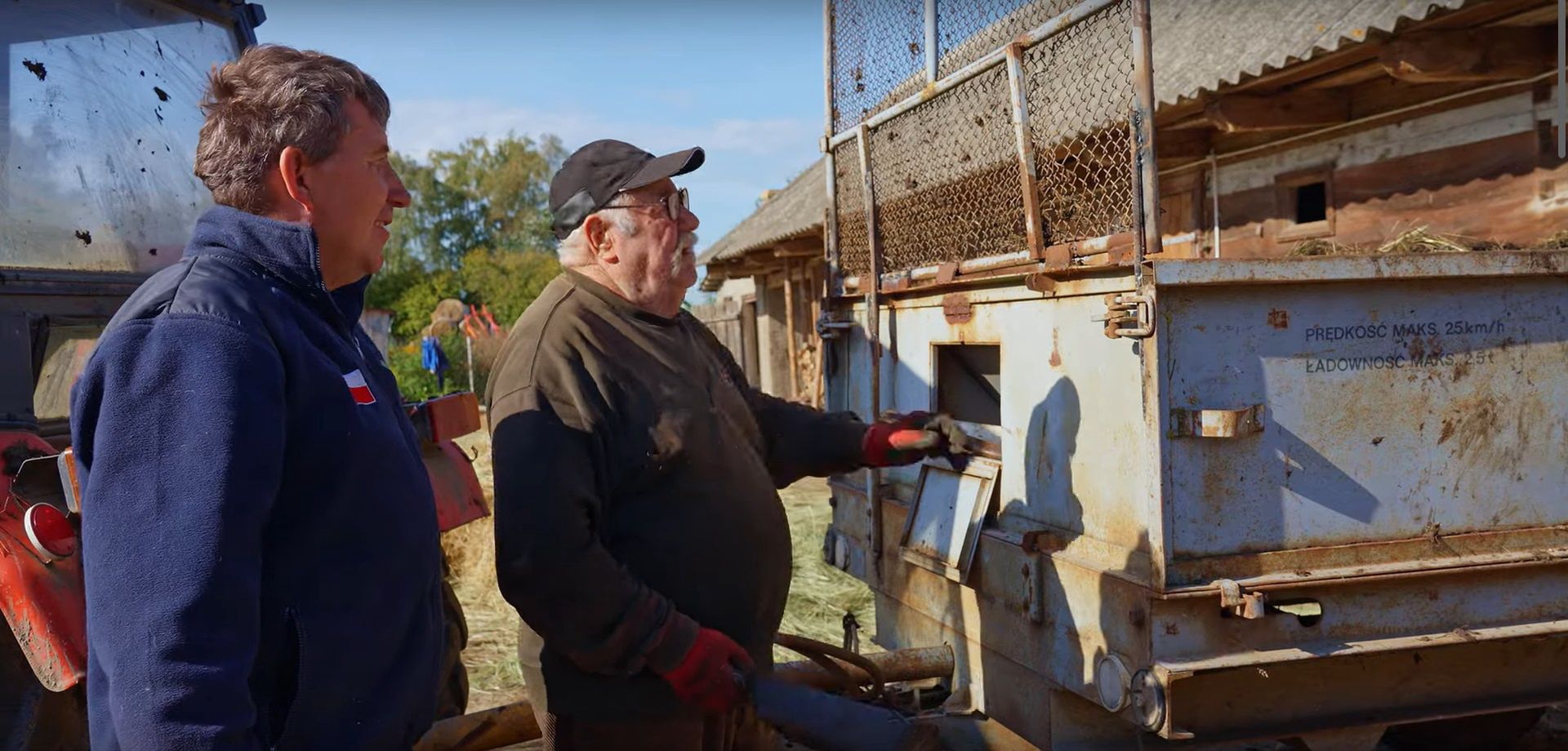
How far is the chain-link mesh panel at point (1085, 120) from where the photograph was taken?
2998 millimetres

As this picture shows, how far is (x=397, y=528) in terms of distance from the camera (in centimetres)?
160

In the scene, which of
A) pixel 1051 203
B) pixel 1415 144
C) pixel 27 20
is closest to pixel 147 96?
pixel 27 20

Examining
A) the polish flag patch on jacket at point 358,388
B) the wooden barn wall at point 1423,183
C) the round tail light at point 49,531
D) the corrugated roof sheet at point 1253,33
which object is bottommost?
the round tail light at point 49,531

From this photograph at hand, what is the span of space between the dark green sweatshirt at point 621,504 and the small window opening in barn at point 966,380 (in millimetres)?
1365

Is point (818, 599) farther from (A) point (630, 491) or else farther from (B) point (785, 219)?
(B) point (785, 219)

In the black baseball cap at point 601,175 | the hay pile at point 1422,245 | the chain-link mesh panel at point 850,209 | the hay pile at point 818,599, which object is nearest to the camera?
the black baseball cap at point 601,175

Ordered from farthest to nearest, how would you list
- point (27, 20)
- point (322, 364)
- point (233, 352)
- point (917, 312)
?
point (917, 312) → point (27, 20) → point (322, 364) → point (233, 352)

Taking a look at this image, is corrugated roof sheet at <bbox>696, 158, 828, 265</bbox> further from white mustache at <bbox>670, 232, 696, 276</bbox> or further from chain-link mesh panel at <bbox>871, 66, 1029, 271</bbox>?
white mustache at <bbox>670, 232, 696, 276</bbox>

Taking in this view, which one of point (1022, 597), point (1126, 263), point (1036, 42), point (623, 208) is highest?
point (1036, 42)

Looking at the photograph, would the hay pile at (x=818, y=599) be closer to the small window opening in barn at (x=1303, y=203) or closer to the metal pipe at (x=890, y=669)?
the metal pipe at (x=890, y=669)

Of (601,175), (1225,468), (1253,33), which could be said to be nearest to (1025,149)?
(1225,468)

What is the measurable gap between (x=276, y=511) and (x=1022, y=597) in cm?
237

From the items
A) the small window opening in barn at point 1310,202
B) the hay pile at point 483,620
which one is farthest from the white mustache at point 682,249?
the small window opening in barn at point 1310,202

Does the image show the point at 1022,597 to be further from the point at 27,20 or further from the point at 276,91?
the point at 27,20
